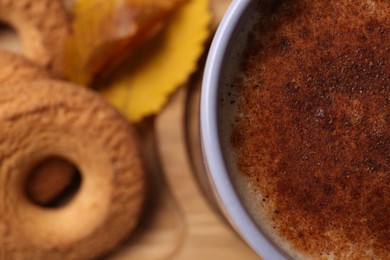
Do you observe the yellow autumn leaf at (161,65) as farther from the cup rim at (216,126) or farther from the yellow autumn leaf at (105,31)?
the cup rim at (216,126)

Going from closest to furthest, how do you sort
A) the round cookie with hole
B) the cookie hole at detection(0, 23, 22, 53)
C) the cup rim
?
the cup rim
the round cookie with hole
the cookie hole at detection(0, 23, 22, 53)

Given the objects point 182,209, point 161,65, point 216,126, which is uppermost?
point 216,126

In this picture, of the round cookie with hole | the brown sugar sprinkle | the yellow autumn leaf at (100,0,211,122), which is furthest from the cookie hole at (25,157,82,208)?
the brown sugar sprinkle

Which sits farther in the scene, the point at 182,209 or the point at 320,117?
the point at 182,209

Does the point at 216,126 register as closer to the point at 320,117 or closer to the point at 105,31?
the point at 320,117

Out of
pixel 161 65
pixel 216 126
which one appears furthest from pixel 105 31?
pixel 216 126

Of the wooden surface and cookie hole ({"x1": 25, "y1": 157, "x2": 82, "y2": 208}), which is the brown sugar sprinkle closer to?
the wooden surface
